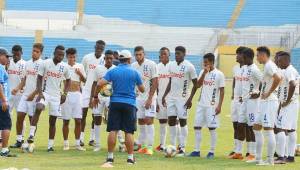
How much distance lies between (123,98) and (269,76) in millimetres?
2784

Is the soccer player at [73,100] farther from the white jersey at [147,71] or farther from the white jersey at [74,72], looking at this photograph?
the white jersey at [147,71]

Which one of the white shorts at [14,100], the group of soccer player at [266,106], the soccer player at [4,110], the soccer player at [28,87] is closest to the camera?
the group of soccer player at [266,106]

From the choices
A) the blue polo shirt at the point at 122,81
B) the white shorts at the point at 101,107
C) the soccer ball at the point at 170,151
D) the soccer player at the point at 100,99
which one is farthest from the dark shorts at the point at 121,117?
the white shorts at the point at 101,107

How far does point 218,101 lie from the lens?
15.8 metres

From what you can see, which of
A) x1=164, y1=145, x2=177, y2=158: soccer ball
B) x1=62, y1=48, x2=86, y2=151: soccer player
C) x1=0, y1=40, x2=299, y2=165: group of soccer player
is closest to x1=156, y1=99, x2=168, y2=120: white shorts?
x1=0, y1=40, x2=299, y2=165: group of soccer player

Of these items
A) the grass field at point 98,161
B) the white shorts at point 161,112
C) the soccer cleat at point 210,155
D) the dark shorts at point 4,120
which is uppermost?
the white shorts at point 161,112

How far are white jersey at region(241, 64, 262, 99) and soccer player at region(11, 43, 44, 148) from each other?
176 inches

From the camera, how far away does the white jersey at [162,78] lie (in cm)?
1639

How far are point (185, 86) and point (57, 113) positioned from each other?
2.86m

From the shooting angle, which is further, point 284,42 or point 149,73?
point 284,42

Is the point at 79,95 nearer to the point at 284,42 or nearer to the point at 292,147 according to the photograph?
the point at 292,147

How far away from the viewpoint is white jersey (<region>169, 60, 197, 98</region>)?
16.1 m

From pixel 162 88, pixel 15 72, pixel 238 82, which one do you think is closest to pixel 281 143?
pixel 238 82

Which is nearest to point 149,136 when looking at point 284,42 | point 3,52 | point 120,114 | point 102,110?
point 102,110
